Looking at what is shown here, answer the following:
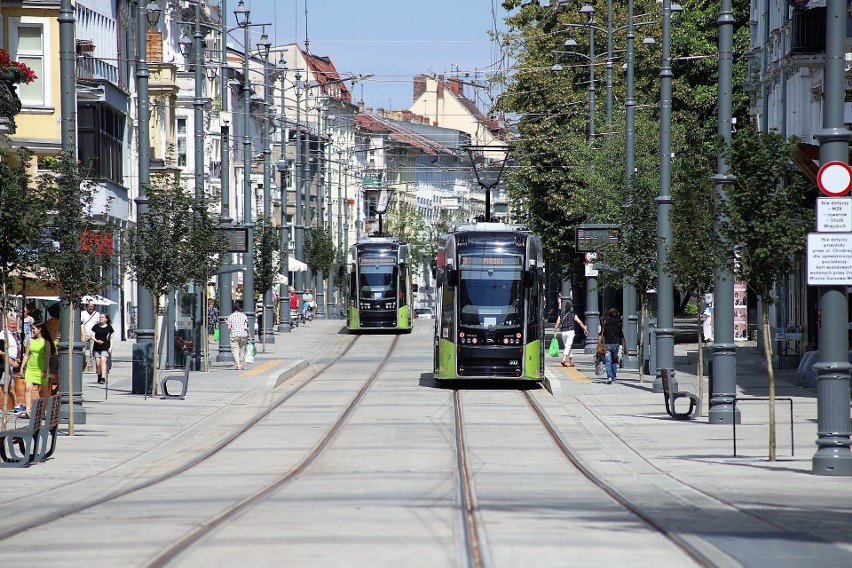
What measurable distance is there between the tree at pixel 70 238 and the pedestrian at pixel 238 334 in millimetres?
15843

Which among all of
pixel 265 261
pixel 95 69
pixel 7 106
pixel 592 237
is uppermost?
pixel 95 69

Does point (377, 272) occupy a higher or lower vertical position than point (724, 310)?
higher

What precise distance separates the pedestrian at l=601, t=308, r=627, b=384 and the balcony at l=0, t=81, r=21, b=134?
13.5m

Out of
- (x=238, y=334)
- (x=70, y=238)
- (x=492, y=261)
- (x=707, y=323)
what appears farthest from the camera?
(x=707, y=323)

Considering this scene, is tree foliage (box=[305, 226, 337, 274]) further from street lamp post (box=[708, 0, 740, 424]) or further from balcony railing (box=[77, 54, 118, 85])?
street lamp post (box=[708, 0, 740, 424])

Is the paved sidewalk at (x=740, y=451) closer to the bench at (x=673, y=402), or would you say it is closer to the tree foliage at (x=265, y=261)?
the bench at (x=673, y=402)

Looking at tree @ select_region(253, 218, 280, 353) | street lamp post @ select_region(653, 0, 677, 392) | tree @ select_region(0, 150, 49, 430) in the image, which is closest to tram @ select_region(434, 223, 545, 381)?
street lamp post @ select_region(653, 0, 677, 392)

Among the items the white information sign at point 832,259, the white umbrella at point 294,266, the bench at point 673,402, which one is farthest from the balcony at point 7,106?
the white umbrella at point 294,266

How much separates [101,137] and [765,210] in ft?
120

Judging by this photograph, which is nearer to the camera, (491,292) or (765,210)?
(765,210)

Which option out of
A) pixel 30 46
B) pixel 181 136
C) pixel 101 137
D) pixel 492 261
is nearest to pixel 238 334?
pixel 492 261

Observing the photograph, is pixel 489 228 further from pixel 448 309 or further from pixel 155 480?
pixel 155 480

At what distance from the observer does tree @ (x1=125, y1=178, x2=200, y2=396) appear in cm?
3378

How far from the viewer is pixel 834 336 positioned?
18.3 meters
